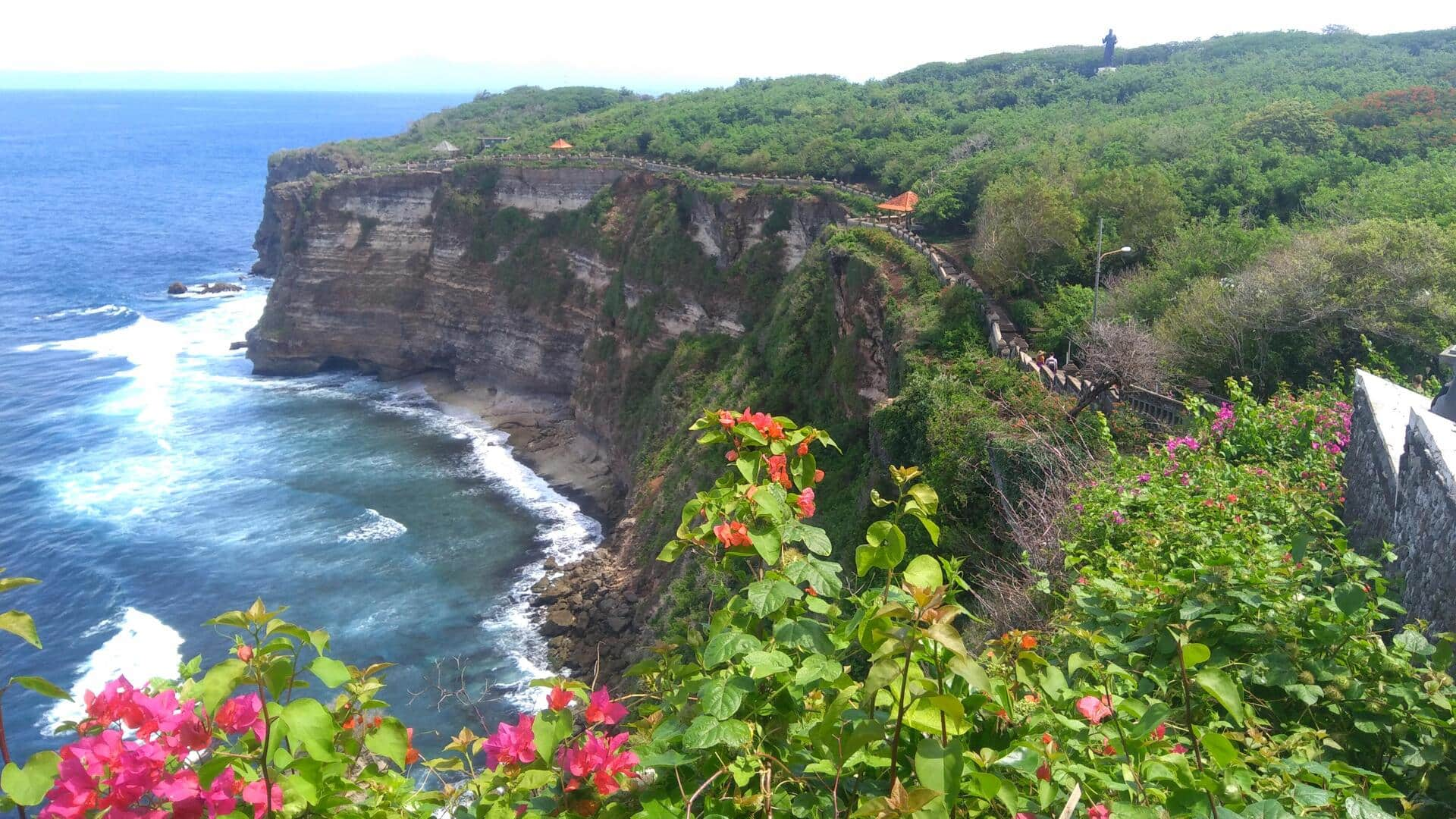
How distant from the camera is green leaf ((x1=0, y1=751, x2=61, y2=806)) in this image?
133 inches

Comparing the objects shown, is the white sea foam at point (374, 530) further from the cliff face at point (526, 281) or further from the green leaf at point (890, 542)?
the green leaf at point (890, 542)

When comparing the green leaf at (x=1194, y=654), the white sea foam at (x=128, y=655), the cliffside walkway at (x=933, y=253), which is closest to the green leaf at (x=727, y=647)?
the green leaf at (x=1194, y=654)

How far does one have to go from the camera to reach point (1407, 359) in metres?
20.8

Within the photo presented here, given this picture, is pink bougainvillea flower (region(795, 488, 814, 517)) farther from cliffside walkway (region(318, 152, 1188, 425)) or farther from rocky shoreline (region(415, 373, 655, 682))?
rocky shoreline (region(415, 373, 655, 682))

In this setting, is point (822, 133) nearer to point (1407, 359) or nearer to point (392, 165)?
point (392, 165)

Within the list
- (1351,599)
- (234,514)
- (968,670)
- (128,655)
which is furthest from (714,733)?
(234,514)

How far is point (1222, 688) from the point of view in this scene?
173 inches

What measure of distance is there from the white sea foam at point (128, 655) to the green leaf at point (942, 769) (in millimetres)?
33947

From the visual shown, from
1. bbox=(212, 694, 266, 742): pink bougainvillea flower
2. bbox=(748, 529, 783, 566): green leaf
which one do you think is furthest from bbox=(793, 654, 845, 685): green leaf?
bbox=(212, 694, 266, 742): pink bougainvillea flower

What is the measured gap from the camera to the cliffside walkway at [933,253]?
21453 mm

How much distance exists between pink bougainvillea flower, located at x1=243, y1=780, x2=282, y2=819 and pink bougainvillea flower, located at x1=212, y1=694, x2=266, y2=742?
272mm

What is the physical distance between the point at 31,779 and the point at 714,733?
2.69 m

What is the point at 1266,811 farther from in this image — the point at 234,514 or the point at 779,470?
the point at 234,514

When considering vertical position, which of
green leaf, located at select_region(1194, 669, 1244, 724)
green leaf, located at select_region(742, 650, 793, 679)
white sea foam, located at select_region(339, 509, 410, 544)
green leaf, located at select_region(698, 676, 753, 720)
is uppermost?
green leaf, located at select_region(742, 650, 793, 679)
